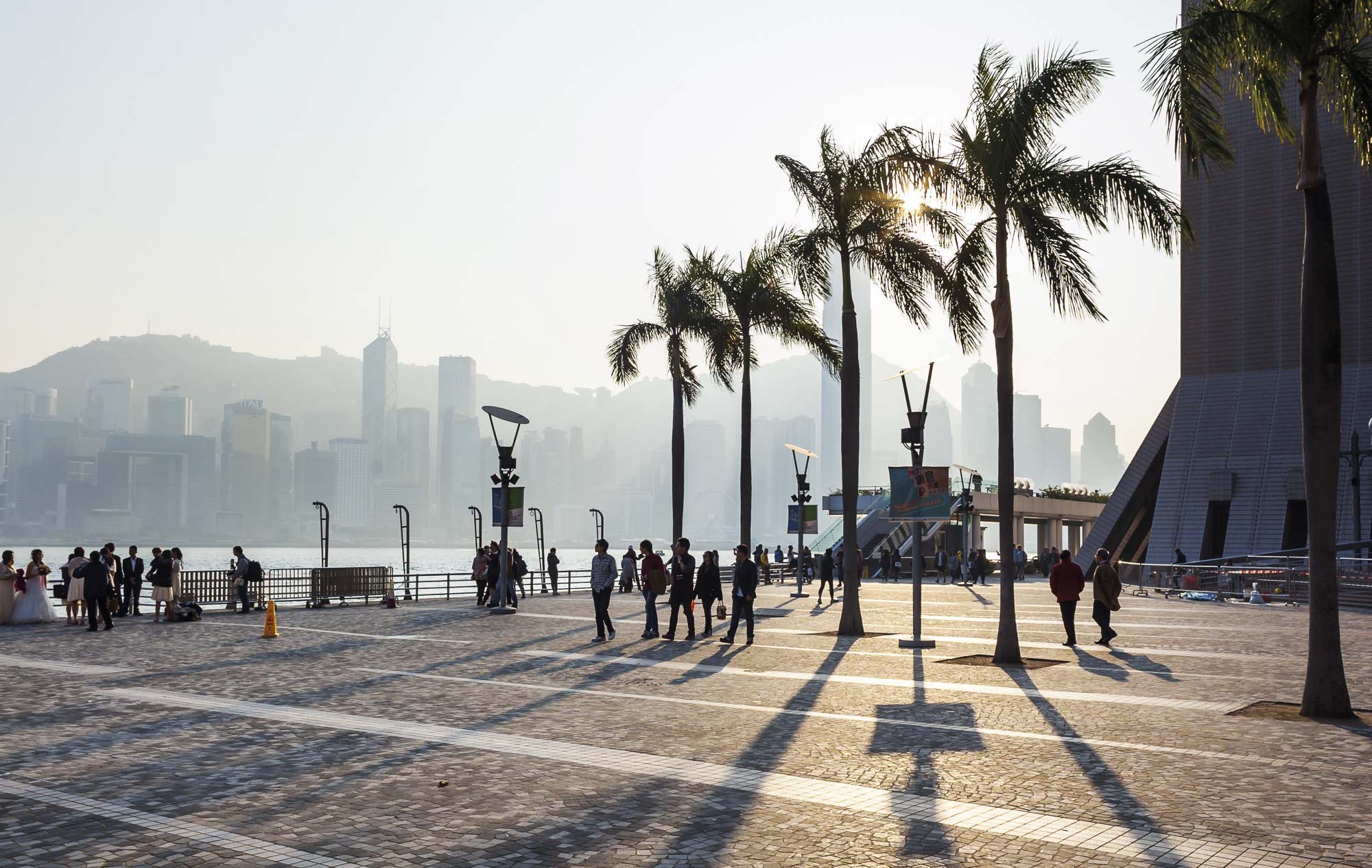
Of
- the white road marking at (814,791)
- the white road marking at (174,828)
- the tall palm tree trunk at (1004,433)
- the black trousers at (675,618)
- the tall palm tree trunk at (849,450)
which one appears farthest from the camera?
the tall palm tree trunk at (849,450)

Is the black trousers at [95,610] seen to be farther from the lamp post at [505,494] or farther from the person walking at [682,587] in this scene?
the person walking at [682,587]

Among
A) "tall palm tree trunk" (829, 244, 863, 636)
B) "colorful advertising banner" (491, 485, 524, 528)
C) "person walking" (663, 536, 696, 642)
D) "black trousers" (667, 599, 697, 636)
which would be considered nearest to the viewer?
"black trousers" (667, 599, 697, 636)

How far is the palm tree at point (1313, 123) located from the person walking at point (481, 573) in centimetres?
2284

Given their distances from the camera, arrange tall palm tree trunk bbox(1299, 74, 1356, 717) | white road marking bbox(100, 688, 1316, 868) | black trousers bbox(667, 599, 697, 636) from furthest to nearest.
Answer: black trousers bbox(667, 599, 697, 636)
tall palm tree trunk bbox(1299, 74, 1356, 717)
white road marking bbox(100, 688, 1316, 868)

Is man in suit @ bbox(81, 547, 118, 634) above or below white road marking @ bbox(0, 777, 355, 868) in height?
above

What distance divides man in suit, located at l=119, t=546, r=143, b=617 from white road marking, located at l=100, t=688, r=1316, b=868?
16737 millimetres

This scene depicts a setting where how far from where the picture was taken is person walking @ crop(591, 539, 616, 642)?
20.5 metres

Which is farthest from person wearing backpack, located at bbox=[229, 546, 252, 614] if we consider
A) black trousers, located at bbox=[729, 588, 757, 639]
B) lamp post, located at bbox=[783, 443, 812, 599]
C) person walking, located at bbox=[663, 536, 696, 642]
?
lamp post, located at bbox=[783, 443, 812, 599]

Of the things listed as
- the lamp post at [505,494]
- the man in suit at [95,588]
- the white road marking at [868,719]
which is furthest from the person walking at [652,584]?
the man in suit at [95,588]

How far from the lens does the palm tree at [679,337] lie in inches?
1315

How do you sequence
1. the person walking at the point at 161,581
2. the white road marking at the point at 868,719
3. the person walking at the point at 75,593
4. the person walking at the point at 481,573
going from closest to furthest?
1. the white road marking at the point at 868,719
2. the person walking at the point at 75,593
3. the person walking at the point at 161,581
4. the person walking at the point at 481,573

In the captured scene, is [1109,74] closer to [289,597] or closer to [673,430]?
[673,430]

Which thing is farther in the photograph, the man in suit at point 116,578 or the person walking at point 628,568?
the person walking at point 628,568

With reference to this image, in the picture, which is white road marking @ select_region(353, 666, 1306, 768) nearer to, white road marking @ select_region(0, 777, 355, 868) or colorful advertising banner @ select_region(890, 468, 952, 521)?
white road marking @ select_region(0, 777, 355, 868)
